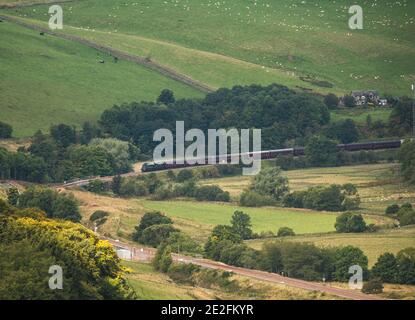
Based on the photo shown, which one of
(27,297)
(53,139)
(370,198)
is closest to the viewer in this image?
(27,297)

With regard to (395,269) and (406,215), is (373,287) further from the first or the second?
(406,215)

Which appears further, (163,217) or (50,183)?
(50,183)

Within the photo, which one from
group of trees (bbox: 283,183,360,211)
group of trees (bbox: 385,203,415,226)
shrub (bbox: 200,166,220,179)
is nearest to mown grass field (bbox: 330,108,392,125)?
shrub (bbox: 200,166,220,179)

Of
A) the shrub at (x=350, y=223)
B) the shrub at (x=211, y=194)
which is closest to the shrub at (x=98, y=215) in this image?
the shrub at (x=211, y=194)

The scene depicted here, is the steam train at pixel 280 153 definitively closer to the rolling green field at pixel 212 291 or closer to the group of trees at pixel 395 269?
the rolling green field at pixel 212 291

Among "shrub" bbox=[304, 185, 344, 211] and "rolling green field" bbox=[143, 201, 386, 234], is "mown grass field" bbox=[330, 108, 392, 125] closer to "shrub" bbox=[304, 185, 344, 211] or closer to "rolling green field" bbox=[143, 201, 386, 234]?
"shrub" bbox=[304, 185, 344, 211]
